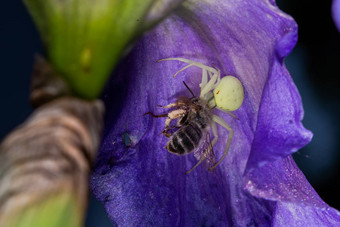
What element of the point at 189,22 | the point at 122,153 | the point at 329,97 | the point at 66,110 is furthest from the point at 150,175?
the point at 329,97

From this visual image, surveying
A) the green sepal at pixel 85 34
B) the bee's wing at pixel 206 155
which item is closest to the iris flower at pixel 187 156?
the bee's wing at pixel 206 155

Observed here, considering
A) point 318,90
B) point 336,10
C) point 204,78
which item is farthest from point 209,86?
point 318,90

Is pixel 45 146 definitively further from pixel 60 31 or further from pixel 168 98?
pixel 168 98

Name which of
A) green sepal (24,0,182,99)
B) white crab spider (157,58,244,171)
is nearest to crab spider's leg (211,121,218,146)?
white crab spider (157,58,244,171)

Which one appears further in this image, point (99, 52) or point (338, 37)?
point (338, 37)

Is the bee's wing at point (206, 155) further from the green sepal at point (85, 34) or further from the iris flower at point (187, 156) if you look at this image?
the green sepal at point (85, 34)

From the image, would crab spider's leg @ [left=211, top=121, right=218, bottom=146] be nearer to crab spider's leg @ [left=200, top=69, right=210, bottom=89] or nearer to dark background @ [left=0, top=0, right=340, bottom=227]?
crab spider's leg @ [left=200, top=69, right=210, bottom=89]

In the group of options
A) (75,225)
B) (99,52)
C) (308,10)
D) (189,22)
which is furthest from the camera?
(308,10)

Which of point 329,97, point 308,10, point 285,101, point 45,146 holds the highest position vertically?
point 45,146
